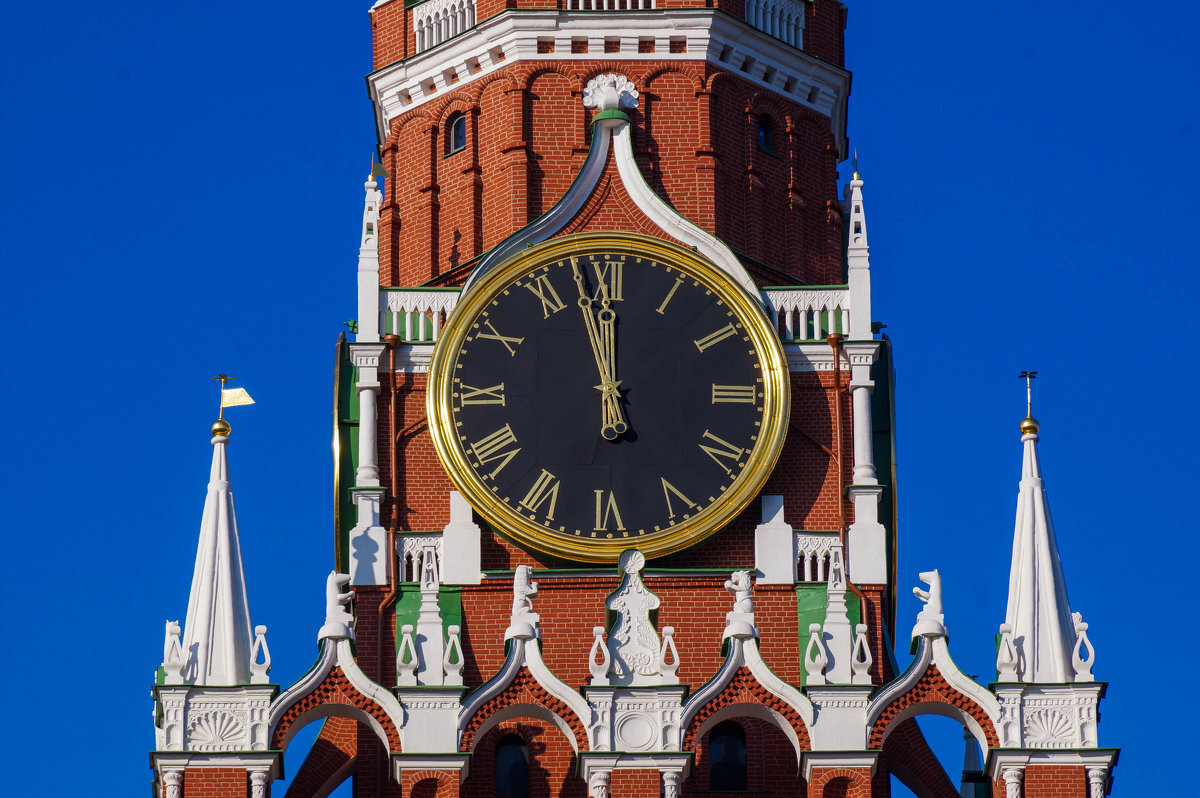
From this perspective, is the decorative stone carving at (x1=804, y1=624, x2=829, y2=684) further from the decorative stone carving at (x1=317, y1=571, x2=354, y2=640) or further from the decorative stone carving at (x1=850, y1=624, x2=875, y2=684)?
the decorative stone carving at (x1=317, y1=571, x2=354, y2=640)

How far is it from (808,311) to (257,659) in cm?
733

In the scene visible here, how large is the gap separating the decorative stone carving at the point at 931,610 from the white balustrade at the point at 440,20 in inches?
360

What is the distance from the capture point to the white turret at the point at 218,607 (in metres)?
43.4

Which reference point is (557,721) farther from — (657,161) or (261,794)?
(657,161)

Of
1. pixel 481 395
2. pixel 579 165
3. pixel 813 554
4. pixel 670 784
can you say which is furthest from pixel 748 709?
pixel 579 165

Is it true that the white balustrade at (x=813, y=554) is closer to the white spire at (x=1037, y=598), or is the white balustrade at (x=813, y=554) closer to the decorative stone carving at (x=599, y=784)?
the white spire at (x=1037, y=598)

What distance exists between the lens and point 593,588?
45094 millimetres

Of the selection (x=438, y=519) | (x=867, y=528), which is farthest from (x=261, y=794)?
(x=867, y=528)

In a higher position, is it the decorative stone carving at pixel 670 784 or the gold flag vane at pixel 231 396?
the gold flag vane at pixel 231 396

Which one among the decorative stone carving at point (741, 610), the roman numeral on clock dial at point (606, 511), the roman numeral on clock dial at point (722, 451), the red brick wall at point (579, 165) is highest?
the red brick wall at point (579, 165)

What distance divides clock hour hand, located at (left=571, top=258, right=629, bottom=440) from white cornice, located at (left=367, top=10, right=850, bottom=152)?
130 inches

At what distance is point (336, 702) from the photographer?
4334cm

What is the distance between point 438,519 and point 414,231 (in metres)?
4.34

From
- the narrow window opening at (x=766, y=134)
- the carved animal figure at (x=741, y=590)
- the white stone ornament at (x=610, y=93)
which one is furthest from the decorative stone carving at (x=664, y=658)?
the narrow window opening at (x=766, y=134)
